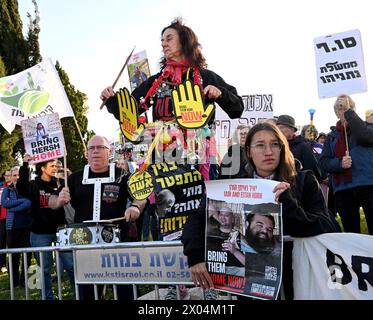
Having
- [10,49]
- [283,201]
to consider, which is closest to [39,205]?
[283,201]

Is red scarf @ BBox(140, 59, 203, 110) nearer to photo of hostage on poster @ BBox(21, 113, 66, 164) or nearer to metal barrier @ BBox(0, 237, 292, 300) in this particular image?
metal barrier @ BBox(0, 237, 292, 300)

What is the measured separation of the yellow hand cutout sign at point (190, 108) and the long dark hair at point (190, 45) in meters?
0.45

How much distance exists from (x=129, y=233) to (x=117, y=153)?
3.98 meters

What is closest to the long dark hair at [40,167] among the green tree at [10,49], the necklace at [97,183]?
the necklace at [97,183]

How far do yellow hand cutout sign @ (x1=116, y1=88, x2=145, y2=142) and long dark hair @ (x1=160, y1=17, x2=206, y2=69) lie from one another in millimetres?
503

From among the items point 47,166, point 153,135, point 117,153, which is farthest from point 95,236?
point 117,153

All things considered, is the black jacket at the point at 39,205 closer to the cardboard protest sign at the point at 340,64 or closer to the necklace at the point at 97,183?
the necklace at the point at 97,183

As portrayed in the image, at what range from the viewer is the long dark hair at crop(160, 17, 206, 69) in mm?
3516

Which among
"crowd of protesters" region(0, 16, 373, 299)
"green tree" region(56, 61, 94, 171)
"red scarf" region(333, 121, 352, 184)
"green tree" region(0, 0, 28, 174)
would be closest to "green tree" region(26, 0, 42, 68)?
"green tree" region(0, 0, 28, 174)

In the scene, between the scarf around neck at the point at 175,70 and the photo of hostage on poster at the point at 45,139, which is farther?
the photo of hostage on poster at the point at 45,139

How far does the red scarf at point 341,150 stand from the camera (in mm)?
4945

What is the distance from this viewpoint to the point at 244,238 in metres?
2.58

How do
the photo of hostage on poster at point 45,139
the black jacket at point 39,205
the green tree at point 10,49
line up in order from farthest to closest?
the green tree at point 10,49 → the black jacket at point 39,205 → the photo of hostage on poster at point 45,139
